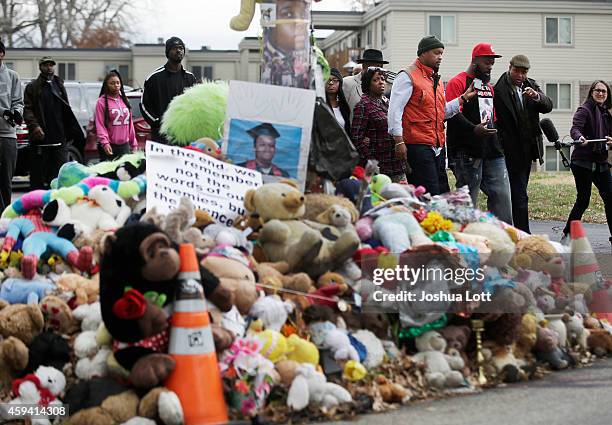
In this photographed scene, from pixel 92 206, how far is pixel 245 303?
172 cm

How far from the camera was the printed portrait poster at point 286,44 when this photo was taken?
7.65 m

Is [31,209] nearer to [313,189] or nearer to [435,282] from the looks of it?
[313,189]

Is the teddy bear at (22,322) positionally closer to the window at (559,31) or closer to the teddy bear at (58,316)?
the teddy bear at (58,316)

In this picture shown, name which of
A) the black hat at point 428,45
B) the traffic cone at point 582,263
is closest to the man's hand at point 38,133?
the black hat at point 428,45

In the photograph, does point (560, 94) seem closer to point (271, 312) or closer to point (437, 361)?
point (437, 361)

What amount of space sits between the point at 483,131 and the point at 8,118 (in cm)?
478

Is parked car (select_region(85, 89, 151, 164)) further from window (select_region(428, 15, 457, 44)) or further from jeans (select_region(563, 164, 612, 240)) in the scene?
window (select_region(428, 15, 457, 44))

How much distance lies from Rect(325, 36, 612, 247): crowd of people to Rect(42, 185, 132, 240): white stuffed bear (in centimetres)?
313

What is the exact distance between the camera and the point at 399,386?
563 centimetres

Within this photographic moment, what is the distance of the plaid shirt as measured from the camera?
32.6 ft

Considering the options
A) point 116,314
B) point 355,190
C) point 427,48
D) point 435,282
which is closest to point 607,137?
point 427,48

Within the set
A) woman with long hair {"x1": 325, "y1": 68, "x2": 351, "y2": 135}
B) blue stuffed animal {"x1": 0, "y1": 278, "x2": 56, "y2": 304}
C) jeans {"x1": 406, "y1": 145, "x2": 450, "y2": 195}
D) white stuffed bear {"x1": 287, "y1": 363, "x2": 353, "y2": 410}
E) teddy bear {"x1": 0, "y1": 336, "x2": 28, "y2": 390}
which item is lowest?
white stuffed bear {"x1": 287, "y1": 363, "x2": 353, "y2": 410}

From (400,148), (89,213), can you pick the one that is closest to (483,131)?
(400,148)

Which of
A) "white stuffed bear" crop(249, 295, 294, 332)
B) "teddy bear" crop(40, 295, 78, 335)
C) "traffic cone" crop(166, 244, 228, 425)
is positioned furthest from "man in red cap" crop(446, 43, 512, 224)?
"traffic cone" crop(166, 244, 228, 425)
